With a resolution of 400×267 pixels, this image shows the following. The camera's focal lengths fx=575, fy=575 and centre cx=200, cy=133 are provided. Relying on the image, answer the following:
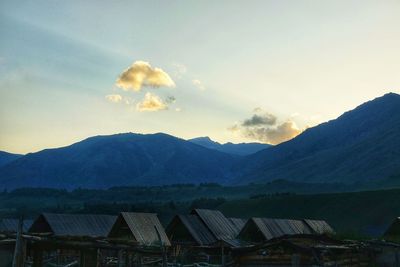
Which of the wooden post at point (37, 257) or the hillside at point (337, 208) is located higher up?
the hillside at point (337, 208)

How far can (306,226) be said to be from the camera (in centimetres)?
5744

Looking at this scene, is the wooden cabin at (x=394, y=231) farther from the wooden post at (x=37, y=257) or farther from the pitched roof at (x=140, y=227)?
the wooden post at (x=37, y=257)

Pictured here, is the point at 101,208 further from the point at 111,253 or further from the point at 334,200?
the point at 111,253

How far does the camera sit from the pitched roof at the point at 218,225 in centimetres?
5200

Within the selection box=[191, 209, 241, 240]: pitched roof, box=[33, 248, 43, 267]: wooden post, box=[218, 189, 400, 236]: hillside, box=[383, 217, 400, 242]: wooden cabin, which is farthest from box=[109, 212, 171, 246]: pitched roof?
box=[218, 189, 400, 236]: hillside

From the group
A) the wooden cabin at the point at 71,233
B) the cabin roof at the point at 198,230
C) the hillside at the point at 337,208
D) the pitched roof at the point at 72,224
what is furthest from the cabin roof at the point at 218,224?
the hillside at the point at 337,208

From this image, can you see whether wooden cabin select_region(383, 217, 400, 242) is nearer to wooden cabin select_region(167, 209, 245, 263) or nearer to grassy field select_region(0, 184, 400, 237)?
wooden cabin select_region(167, 209, 245, 263)

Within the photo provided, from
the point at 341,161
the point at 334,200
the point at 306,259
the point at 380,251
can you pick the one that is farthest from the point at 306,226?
the point at 341,161

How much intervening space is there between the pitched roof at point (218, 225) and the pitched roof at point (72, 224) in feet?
32.5

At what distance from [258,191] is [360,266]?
131 m

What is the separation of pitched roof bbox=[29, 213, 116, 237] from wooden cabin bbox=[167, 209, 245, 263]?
738 centimetres

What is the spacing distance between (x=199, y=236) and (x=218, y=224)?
468cm

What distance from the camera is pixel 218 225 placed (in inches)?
2111

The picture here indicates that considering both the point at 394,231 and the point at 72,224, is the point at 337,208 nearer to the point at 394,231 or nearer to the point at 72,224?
the point at 394,231
